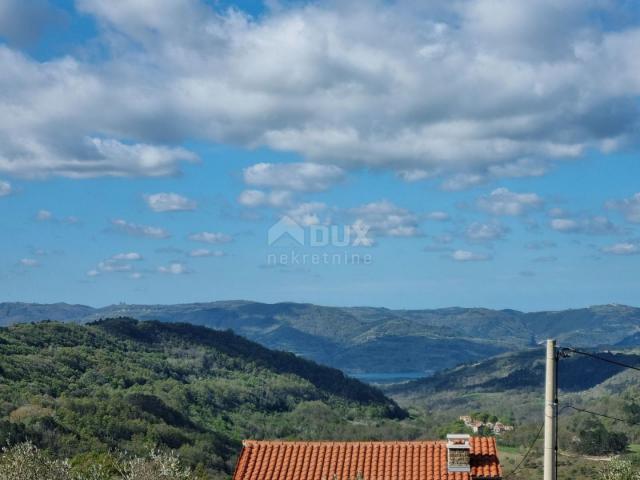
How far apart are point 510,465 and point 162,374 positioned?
109m

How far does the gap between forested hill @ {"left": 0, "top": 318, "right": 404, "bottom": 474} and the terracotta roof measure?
118ft

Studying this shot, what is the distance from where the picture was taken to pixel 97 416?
4129 inches

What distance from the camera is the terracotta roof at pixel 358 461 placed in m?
32.2

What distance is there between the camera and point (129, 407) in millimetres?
116188

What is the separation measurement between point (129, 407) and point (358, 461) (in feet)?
292

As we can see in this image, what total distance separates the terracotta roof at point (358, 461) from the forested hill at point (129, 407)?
35.9 metres

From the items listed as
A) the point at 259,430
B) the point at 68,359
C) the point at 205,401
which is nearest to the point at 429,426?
the point at 259,430

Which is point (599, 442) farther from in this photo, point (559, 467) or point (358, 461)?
point (358, 461)

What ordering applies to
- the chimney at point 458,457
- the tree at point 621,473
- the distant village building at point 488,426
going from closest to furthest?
the chimney at point 458,457, the tree at point 621,473, the distant village building at point 488,426

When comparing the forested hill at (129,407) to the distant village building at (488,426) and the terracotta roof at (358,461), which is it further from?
the terracotta roof at (358,461)

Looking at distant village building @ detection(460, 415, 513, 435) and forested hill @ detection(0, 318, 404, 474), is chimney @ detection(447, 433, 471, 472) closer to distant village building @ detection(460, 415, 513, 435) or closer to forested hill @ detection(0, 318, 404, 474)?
forested hill @ detection(0, 318, 404, 474)

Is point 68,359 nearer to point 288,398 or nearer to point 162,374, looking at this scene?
point 162,374

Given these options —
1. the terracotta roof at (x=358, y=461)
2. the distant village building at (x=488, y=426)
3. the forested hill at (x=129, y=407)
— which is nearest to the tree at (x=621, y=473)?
the terracotta roof at (x=358, y=461)

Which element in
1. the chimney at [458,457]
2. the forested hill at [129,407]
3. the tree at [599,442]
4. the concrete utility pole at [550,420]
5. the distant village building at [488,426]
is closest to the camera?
the concrete utility pole at [550,420]
